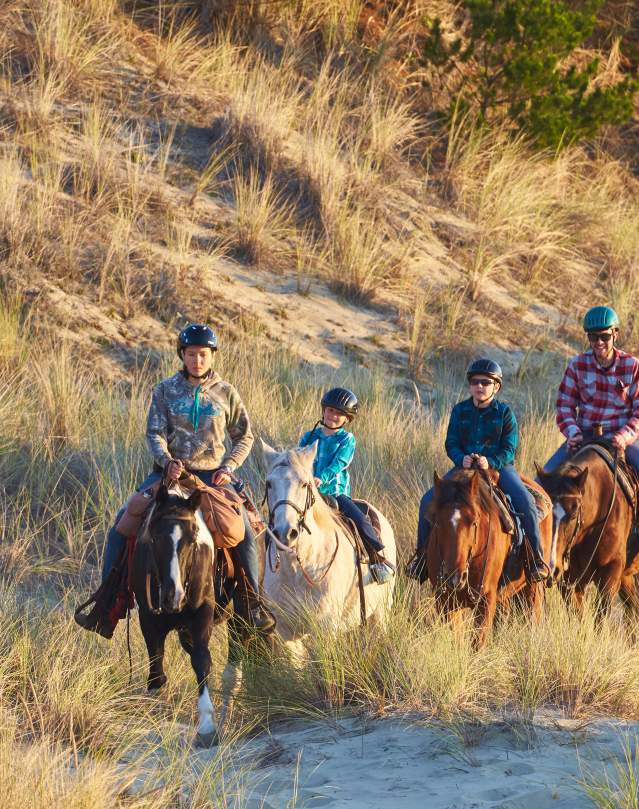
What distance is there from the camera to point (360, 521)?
880 cm

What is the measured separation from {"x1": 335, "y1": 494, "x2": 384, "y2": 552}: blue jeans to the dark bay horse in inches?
59.1

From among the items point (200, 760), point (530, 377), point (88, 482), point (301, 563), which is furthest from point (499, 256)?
point (200, 760)

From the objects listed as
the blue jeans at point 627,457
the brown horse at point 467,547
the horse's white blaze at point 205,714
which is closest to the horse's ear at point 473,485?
the brown horse at point 467,547

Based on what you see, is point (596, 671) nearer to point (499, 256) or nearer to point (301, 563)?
point (301, 563)

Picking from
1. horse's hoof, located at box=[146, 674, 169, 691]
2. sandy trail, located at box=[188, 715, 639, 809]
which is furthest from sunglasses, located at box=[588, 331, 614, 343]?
horse's hoof, located at box=[146, 674, 169, 691]

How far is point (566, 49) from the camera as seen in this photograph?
63.3 feet

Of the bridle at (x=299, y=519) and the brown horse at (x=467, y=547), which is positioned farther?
the brown horse at (x=467, y=547)

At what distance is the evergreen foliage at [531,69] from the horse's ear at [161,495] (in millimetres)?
13597

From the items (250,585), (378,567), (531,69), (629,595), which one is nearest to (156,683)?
(250,585)

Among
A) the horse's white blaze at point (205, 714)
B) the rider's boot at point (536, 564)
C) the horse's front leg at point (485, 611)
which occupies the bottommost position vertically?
the horse's white blaze at point (205, 714)

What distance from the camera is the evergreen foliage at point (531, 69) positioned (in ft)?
62.5

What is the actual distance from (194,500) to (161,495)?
0.66 ft

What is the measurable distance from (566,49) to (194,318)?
26.4 ft

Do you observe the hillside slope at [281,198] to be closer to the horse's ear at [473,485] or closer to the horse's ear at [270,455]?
the horse's ear at [270,455]
